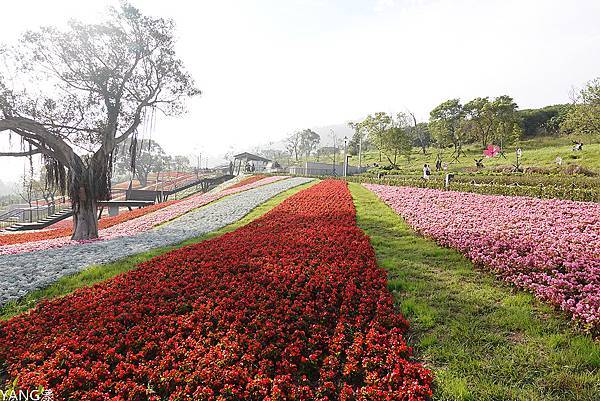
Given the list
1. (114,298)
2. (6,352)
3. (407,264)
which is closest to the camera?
(6,352)

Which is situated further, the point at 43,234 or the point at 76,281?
the point at 43,234

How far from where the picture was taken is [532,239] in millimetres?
7645

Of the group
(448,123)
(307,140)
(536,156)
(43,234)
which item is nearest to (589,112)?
(536,156)

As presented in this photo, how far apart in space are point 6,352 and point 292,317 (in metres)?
3.70

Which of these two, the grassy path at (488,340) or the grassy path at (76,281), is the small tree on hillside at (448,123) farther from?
the grassy path at (76,281)

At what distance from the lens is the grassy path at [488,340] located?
359 centimetres

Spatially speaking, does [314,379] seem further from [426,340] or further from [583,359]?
[583,359]

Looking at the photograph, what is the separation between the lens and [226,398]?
11.1 ft

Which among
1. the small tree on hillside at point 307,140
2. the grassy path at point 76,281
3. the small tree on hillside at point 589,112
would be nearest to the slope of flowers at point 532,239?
the grassy path at point 76,281

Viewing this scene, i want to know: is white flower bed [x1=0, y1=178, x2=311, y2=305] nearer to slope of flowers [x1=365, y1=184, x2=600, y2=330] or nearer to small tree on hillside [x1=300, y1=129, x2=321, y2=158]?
slope of flowers [x1=365, y1=184, x2=600, y2=330]

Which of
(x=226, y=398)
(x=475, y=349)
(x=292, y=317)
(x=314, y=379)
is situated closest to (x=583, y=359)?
(x=475, y=349)

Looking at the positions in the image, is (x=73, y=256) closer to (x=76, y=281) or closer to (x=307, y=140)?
(x=76, y=281)

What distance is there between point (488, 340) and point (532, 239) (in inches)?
170

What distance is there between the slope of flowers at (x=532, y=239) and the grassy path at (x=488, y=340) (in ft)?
1.04
